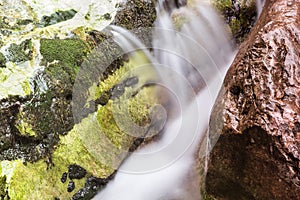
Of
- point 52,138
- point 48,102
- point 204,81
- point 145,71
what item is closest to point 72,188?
point 52,138

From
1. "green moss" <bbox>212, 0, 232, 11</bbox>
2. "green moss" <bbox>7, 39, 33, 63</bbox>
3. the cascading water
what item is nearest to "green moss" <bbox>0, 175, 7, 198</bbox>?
the cascading water

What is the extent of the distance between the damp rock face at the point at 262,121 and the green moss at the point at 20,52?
226 cm

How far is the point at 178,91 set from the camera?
5.54 metres

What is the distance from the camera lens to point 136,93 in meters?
5.03

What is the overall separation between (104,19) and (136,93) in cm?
113

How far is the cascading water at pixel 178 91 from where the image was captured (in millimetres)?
4664

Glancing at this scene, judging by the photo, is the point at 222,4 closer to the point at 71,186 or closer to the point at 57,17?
the point at 57,17

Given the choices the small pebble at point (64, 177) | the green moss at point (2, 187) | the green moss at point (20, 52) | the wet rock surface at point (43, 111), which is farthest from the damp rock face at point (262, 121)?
the green moss at point (20, 52)

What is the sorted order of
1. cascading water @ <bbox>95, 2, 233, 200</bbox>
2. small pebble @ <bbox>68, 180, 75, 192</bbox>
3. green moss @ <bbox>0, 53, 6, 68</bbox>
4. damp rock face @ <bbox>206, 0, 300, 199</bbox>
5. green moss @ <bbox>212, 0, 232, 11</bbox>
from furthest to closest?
green moss @ <bbox>212, 0, 232, 11</bbox> → cascading water @ <bbox>95, 2, 233, 200</bbox> → small pebble @ <bbox>68, 180, 75, 192</bbox> → green moss @ <bbox>0, 53, 6, 68</bbox> → damp rock face @ <bbox>206, 0, 300, 199</bbox>

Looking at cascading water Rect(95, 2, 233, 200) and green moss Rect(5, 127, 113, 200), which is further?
cascading water Rect(95, 2, 233, 200)

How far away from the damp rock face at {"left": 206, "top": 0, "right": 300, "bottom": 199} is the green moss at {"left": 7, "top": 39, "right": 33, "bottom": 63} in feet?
7.43

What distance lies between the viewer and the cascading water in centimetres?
466

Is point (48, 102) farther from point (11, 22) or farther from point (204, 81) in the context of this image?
point (204, 81)

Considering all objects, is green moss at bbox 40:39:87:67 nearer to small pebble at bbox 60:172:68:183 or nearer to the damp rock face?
small pebble at bbox 60:172:68:183
